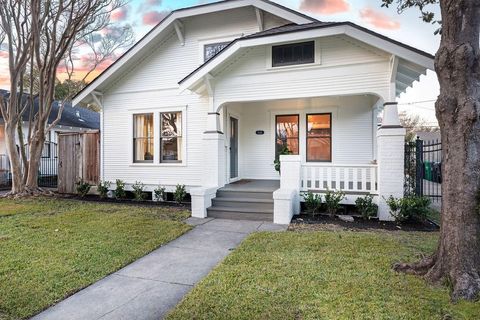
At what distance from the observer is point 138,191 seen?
31.1 ft

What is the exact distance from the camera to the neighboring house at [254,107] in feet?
22.6

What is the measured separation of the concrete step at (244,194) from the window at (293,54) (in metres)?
3.35

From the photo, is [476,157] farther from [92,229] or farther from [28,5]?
[28,5]

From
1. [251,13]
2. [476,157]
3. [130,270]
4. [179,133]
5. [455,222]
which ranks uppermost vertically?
[251,13]

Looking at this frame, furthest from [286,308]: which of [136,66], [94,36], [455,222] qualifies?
[94,36]

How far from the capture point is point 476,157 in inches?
125

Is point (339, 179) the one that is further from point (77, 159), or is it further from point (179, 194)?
point (77, 159)

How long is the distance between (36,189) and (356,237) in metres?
10.8

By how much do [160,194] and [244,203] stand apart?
131 inches

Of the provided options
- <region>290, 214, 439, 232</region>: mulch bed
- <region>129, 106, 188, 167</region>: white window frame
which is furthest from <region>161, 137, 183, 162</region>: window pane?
<region>290, 214, 439, 232</region>: mulch bed

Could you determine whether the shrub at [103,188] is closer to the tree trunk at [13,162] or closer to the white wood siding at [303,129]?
the tree trunk at [13,162]

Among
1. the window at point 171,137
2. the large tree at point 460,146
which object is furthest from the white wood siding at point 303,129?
the large tree at point 460,146

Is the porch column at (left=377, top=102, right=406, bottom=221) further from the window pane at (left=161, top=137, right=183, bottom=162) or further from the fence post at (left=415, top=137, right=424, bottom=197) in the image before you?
the window pane at (left=161, top=137, right=183, bottom=162)

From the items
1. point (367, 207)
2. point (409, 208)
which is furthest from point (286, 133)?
point (409, 208)
